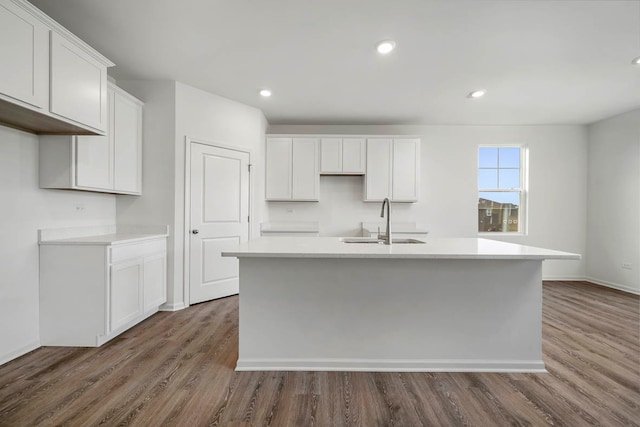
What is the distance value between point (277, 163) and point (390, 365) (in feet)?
10.8

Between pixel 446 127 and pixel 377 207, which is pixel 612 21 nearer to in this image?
pixel 446 127

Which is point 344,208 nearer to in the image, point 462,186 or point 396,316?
point 462,186

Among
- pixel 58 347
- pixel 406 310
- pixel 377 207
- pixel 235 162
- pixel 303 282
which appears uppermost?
pixel 235 162

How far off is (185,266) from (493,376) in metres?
3.15

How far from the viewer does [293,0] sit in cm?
205

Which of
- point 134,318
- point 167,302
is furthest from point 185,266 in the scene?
point 134,318

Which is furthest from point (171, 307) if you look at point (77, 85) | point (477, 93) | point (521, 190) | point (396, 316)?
point (521, 190)

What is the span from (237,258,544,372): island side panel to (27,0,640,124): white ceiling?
1848 mm

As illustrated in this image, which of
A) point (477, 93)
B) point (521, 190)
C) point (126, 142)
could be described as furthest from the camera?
point (521, 190)

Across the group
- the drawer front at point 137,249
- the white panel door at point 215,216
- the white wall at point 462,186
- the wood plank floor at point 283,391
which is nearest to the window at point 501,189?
the white wall at point 462,186

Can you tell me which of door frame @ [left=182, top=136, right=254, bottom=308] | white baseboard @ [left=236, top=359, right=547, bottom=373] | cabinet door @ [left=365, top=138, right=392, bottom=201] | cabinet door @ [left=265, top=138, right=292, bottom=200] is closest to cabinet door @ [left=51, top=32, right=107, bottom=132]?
door frame @ [left=182, top=136, right=254, bottom=308]

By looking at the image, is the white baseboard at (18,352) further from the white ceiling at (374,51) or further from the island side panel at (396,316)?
the white ceiling at (374,51)

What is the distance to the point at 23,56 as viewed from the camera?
1.76 m

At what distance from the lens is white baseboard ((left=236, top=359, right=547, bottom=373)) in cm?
205
